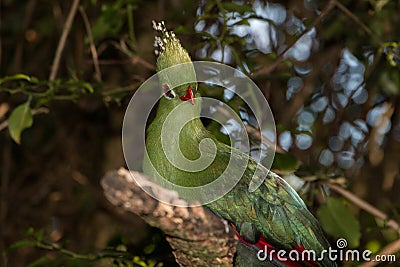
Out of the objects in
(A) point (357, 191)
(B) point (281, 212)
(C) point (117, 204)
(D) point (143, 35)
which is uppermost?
(C) point (117, 204)

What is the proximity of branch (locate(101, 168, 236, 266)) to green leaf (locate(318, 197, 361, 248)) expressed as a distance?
71cm

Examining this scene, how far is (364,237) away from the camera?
2637 millimetres

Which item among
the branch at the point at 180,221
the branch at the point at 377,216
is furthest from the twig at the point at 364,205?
the branch at the point at 180,221

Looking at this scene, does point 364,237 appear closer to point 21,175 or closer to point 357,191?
point 357,191

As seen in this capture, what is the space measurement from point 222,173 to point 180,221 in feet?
0.79

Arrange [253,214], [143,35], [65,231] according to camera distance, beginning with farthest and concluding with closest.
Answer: [65,231]
[143,35]
[253,214]

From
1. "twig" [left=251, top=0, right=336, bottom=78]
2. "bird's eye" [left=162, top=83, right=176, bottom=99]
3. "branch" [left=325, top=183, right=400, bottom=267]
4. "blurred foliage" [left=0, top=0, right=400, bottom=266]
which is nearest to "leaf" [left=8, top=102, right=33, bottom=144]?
"blurred foliage" [left=0, top=0, right=400, bottom=266]

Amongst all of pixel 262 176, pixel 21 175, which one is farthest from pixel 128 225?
pixel 262 176

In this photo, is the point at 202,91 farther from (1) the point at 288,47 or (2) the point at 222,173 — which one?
(2) the point at 222,173

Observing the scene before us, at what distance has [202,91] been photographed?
1905 millimetres

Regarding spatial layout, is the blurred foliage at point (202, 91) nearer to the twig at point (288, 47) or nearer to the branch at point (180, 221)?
the twig at point (288, 47)

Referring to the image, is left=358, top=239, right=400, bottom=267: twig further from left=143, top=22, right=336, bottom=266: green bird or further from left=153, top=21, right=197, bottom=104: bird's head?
left=153, top=21, right=197, bottom=104: bird's head

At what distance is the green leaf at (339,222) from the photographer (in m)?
1.96

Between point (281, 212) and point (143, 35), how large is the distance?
181 cm
